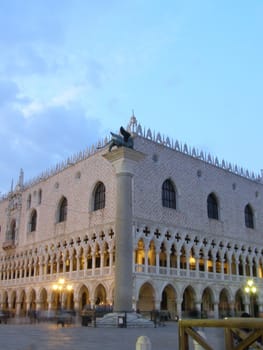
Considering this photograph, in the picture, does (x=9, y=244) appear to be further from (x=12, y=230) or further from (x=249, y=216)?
(x=249, y=216)

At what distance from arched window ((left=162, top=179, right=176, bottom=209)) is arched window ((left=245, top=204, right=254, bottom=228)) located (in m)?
9.58

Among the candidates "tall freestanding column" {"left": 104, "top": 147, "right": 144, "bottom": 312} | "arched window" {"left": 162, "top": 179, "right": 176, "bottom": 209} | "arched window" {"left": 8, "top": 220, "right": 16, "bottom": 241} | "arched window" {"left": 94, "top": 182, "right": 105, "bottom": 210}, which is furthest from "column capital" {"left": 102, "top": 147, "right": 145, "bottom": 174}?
"arched window" {"left": 8, "top": 220, "right": 16, "bottom": 241}

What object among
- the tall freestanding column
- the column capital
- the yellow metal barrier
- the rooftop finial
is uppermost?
the rooftop finial

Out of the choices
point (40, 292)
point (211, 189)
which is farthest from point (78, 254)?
point (211, 189)

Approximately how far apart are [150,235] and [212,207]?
26.7 ft

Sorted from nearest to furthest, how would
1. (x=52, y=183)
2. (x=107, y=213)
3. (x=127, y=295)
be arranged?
(x=127, y=295)
(x=107, y=213)
(x=52, y=183)

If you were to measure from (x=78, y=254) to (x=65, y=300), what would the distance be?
4.00 m

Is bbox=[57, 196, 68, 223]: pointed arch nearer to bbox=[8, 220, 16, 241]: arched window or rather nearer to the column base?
bbox=[8, 220, 16, 241]: arched window

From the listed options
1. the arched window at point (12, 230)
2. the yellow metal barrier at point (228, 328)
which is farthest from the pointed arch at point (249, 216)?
the yellow metal barrier at point (228, 328)

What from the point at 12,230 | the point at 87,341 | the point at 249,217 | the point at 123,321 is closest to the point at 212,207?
the point at 249,217

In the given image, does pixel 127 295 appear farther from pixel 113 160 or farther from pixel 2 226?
pixel 2 226

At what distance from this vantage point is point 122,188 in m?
19.3

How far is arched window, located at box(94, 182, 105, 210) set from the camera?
1144 inches

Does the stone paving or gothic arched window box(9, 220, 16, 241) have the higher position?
gothic arched window box(9, 220, 16, 241)
